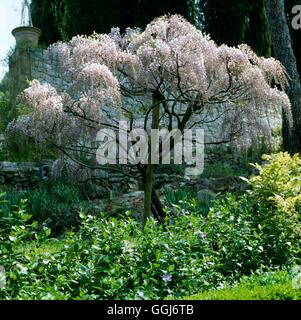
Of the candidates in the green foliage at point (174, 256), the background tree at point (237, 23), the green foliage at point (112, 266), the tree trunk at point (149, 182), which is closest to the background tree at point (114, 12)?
the background tree at point (237, 23)

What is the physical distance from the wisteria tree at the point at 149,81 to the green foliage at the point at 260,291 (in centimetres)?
218

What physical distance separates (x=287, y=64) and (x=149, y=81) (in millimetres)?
4190

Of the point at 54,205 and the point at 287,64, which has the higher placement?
the point at 287,64

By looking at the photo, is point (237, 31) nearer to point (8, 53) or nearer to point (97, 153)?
point (8, 53)

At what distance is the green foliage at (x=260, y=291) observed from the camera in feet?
14.0

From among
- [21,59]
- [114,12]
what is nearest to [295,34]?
[114,12]

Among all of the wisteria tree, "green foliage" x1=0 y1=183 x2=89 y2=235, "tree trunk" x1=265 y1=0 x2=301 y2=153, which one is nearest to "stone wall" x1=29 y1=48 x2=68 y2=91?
"green foliage" x1=0 y1=183 x2=89 y2=235

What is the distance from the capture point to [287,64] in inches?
403

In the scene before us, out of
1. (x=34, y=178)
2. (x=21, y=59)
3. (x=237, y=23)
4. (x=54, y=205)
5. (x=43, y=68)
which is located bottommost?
(x=54, y=205)

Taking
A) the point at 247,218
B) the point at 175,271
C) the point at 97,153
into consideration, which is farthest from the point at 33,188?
the point at 175,271

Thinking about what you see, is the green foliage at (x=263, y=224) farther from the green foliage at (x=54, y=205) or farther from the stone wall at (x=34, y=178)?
the stone wall at (x=34, y=178)

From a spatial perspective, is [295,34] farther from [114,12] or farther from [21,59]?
[21,59]

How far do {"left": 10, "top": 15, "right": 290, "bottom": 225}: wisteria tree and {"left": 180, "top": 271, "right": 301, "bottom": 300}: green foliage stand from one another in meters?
2.18
